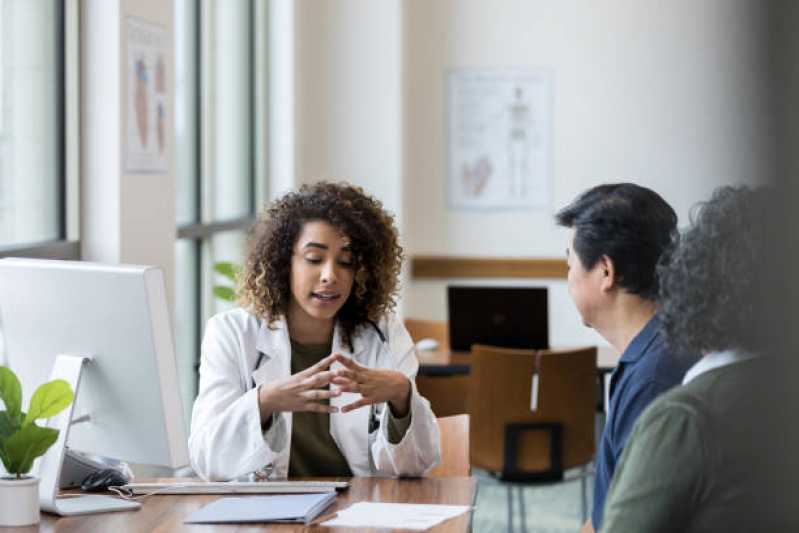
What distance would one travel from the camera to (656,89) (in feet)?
21.7

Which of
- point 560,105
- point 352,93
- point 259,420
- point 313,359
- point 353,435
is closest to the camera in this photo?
point 259,420

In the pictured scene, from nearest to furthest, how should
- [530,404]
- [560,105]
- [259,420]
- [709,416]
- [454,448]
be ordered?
[709,416] < [259,420] < [454,448] < [530,404] < [560,105]

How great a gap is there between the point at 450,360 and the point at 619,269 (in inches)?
103

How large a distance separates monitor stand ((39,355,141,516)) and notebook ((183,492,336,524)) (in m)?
0.18

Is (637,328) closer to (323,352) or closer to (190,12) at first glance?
(323,352)

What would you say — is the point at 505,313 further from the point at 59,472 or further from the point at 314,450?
the point at 59,472

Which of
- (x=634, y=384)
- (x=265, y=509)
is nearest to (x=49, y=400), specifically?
(x=265, y=509)

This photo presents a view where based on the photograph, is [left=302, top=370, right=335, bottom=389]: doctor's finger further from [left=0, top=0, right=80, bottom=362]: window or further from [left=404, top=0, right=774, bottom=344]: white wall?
[left=404, top=0, right=774, bottom=344]: white wall

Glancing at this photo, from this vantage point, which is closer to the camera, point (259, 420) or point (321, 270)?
point (259, 420)

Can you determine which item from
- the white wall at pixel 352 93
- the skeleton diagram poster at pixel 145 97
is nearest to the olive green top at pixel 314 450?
the skeleton diagram poster at pixel 145 97

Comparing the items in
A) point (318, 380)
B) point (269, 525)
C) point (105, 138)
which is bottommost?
point (269, 525)

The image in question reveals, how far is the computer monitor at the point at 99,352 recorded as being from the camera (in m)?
1.69

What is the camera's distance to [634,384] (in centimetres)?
170

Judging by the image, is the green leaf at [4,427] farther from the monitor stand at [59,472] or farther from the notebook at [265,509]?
the notebook at [265,509]
